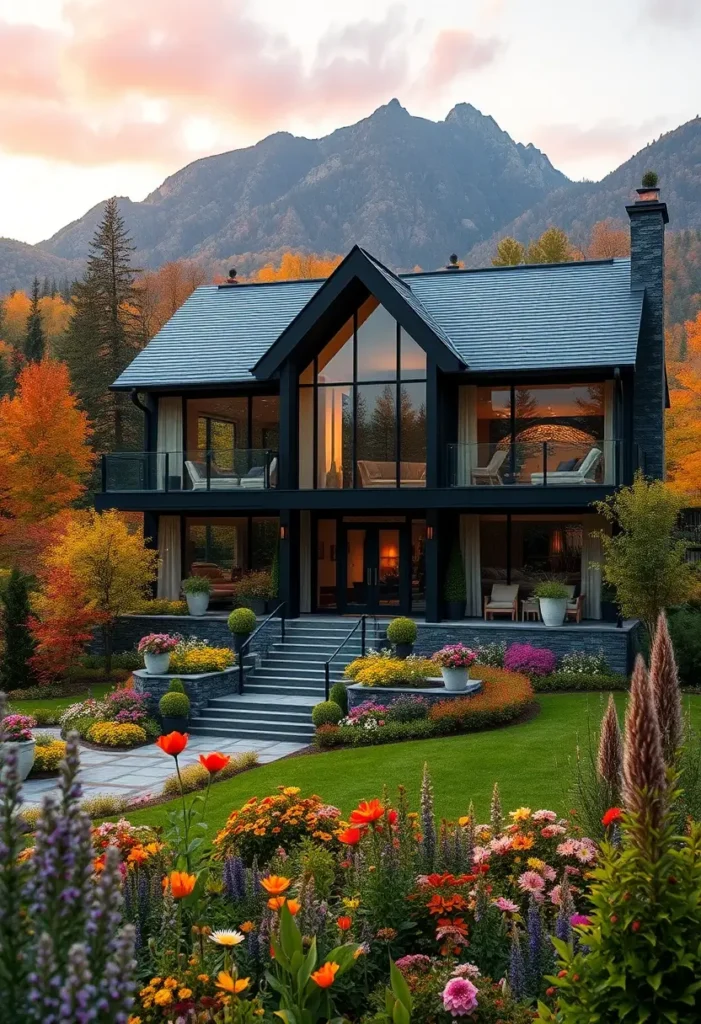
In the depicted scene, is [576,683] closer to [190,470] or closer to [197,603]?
[197,603]

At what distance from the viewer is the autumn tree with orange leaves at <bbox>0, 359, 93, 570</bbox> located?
1316 inches

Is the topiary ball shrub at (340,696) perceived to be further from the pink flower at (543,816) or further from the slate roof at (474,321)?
the pink flower at (543,816)

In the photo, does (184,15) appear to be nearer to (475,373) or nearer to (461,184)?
(475,373)

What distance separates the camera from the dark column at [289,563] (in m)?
21.7

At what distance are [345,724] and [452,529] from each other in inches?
304

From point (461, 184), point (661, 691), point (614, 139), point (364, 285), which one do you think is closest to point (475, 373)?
point (364, 285)

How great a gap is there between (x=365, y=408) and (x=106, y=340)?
84.8 ft

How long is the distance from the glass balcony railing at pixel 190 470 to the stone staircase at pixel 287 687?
3634 millimetres

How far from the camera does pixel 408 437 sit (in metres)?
21.9

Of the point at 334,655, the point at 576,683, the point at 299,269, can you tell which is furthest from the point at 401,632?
the point at 299,269

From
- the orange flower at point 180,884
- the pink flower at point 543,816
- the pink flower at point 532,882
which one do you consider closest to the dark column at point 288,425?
the pink flower at point 543,816

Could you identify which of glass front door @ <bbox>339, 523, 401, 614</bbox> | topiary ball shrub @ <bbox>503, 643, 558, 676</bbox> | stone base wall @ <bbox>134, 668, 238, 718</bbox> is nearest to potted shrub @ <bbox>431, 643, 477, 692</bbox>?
topiary ball shrub @ <bbox>503, 643, 558, 676</bbox>

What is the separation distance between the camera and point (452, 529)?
22078mm

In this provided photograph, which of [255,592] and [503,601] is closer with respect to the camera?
[503,601]
